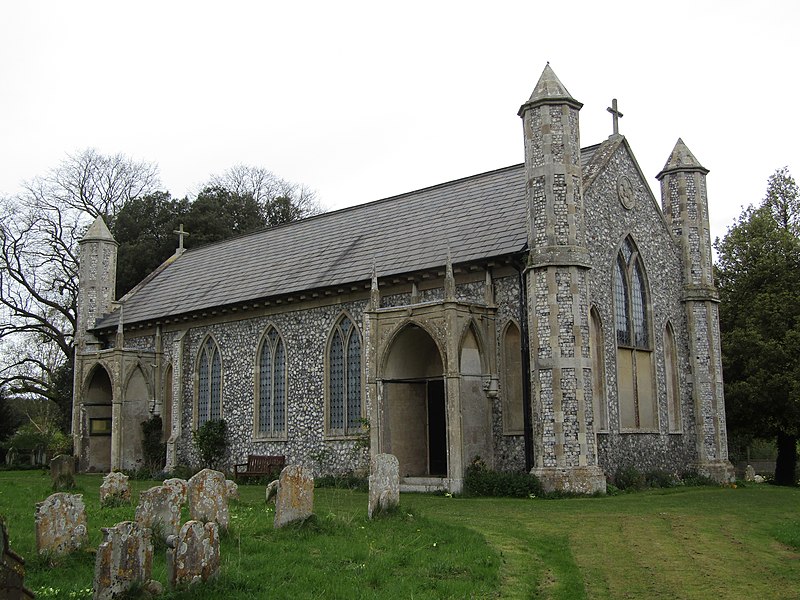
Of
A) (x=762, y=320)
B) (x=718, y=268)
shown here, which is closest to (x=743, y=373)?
(x=762, y=320)

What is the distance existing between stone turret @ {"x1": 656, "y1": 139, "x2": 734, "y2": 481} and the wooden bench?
1343 centimetres

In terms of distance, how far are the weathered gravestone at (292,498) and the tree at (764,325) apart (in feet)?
70.0

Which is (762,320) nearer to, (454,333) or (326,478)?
(454,333)

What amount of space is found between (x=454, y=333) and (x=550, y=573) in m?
11.2

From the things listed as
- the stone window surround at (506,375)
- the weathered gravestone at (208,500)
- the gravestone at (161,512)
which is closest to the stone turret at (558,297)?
the stone window surround at (506,375)

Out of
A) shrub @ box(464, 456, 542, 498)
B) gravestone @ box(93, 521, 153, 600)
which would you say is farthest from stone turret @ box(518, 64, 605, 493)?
gravestone @ box(93, 521, 153, 600)

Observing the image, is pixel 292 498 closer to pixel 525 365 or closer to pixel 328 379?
pixel 525 365

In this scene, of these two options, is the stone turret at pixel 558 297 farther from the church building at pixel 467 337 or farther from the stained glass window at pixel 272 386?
the stained glass window at pixel 272 386

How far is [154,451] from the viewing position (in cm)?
3203

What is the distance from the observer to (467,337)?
21828 millimetres

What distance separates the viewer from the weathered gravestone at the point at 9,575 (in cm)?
679

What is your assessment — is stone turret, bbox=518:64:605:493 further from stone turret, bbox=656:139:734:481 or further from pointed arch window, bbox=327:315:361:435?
stone turret, bbox=656:139:734:481

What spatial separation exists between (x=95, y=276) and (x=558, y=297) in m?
24.0

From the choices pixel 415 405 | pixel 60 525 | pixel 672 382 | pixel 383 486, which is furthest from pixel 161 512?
pixel 672 382
